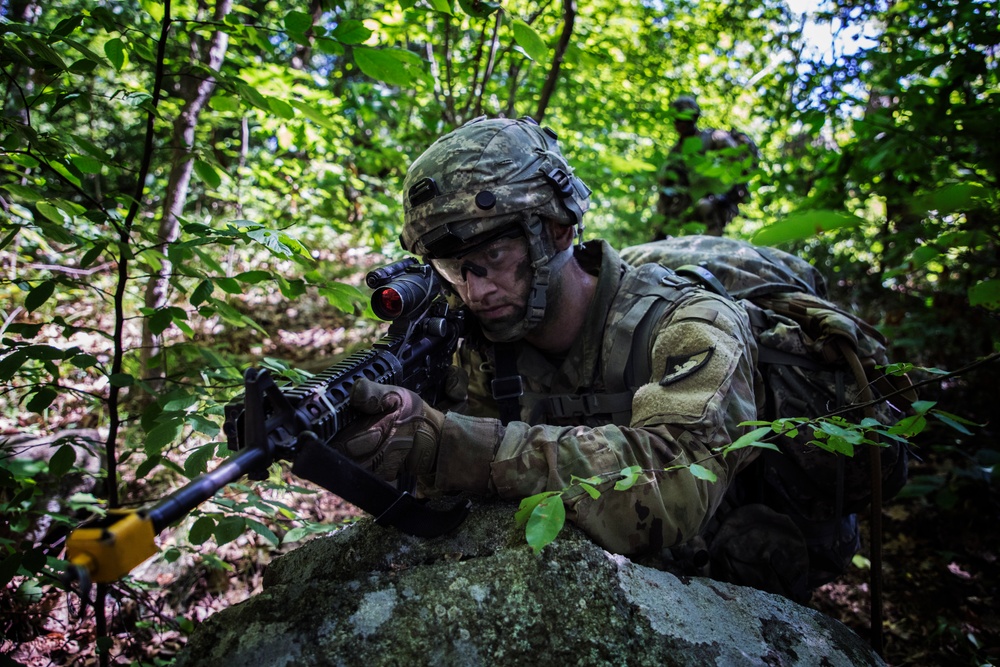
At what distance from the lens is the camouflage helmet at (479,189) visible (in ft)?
8.80

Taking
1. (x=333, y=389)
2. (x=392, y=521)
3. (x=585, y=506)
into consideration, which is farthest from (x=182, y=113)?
(x=585, y=506)

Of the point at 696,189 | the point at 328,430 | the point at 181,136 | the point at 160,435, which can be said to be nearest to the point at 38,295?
the point at 160,435

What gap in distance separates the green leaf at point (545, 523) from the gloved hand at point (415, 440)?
74 centimetres

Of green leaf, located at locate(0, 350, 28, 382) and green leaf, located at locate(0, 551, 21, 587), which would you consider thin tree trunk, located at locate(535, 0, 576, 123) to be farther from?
green leaf, located at locate(0, 551, 21, 587)

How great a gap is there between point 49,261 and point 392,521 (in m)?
6.88

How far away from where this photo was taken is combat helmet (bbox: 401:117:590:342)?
268cm

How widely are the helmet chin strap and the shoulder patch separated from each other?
2.40 ft

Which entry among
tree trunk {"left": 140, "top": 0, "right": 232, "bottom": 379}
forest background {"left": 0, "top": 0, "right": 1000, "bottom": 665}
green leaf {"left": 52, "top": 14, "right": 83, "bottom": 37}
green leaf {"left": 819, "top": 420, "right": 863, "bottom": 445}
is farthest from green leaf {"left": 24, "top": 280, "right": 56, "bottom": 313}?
green leaf {"left": 819, "top": 420, "right": 863, "bottom": 445}

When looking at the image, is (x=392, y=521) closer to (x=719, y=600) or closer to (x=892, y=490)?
(x=719, y=600)

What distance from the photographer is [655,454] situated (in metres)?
2.09

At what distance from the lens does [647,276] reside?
114 inches

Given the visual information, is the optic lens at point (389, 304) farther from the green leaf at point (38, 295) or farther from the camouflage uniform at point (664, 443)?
the green leaf at point (38, 295)

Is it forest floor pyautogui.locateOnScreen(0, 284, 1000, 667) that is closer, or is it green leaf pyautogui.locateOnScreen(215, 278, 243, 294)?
green leaf pyautogui.locateOnScreen(215, 278, 243, 294)

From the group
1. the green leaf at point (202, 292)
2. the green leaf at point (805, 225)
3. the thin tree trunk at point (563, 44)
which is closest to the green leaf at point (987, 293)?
the green leaf at point (805, 225)
